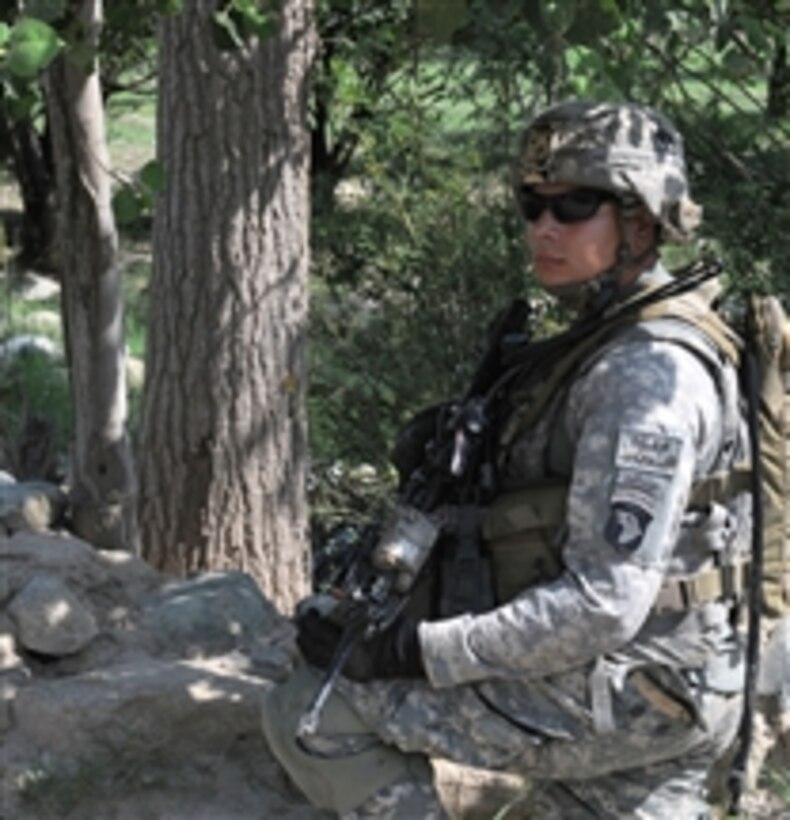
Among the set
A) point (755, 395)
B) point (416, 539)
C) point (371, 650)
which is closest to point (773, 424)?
point (755, 395)

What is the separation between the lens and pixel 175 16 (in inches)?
196

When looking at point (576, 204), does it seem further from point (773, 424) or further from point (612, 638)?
point (612, 638)

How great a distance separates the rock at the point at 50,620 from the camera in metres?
4.16

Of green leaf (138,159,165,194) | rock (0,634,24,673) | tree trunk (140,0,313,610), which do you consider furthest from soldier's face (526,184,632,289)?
tree trunk (140,0,313,610)

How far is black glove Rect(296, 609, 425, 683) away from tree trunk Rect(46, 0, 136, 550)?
1.85 m

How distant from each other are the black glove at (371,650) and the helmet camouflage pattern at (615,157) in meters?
0.84

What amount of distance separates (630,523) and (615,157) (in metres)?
0.67

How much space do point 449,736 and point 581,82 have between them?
155 cm

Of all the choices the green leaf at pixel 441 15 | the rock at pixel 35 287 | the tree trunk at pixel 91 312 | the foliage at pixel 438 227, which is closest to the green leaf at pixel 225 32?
the green leaf at pixel 441 15

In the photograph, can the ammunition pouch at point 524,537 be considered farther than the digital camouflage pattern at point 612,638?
Yes

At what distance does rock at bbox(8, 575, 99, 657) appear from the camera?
4.16m

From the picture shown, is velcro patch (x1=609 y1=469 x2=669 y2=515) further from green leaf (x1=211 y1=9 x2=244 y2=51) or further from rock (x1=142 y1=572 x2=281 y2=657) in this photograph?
rock (x1=142 y1=572 x2=281 y2=657)

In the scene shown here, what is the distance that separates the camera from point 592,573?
2.94 meters

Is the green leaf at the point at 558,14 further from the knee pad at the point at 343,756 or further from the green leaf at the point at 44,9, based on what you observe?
the knee pad at the point at 343,756
